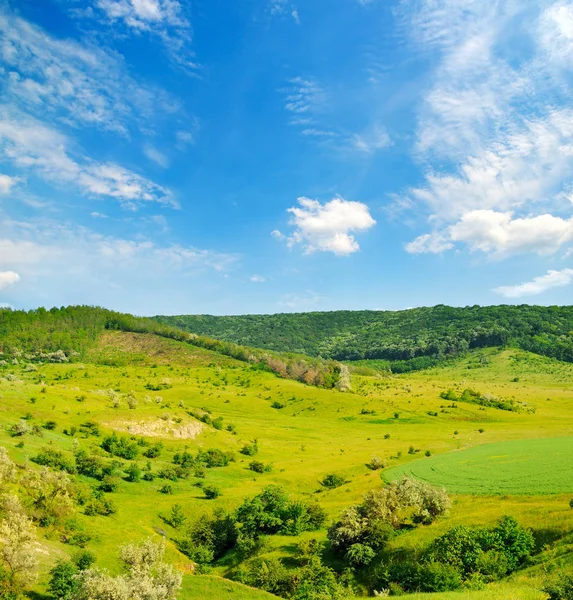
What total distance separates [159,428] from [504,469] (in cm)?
7297

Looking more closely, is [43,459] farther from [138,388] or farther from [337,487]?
[138,388]

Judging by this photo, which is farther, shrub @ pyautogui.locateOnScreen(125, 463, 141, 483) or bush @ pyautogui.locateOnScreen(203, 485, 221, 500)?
bush @ pyautogui.locateOnScreen(203, 485, 221, 500)

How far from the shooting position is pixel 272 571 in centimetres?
4384

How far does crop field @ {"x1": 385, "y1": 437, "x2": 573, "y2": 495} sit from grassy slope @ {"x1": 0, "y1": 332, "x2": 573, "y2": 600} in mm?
3619

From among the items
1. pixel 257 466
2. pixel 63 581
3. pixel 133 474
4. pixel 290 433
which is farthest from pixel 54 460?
pixel 290 433

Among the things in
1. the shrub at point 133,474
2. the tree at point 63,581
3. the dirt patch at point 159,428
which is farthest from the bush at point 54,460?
the dirt patch at point 159,428

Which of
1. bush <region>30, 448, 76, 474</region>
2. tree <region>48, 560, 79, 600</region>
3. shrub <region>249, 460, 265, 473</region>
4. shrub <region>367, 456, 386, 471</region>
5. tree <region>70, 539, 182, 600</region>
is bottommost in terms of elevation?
shrub <region>249, 460, 265, 473</region>

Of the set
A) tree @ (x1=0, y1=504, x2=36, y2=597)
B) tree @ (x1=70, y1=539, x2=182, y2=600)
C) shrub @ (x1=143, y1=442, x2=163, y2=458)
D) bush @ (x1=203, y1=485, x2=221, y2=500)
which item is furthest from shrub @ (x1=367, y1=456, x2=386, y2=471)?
tree @ (x1=0, y1=504, x2=36, y2=597)

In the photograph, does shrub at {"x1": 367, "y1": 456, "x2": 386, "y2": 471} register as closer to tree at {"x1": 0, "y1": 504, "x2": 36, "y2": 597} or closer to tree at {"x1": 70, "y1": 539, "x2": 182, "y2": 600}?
tree at {"x1": 70, "y1": 539, "x2": 182, "y2": 600}

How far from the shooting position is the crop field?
171 feet

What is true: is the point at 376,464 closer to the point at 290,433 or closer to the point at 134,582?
the point at 290,433

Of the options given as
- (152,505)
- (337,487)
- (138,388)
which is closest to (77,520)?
(152,505)

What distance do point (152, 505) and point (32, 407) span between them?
39666 millimetres

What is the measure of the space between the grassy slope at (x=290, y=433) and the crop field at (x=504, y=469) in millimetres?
3619
